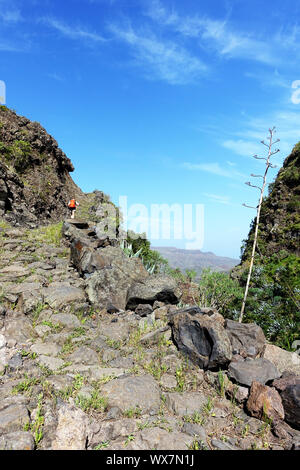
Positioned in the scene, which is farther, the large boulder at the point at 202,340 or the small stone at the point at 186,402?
the large boulder at the point at 202,340

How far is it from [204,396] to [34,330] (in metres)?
3.68

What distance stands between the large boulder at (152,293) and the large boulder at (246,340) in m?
2.03

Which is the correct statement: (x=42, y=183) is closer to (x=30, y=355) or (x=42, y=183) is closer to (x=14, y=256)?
(x=14, y=256)

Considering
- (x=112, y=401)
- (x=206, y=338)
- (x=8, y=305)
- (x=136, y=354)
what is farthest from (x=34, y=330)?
(x=206, y=338)

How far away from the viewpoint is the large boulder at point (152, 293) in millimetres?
7660

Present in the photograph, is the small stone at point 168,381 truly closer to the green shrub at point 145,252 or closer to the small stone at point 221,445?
the small stone at point 221,445

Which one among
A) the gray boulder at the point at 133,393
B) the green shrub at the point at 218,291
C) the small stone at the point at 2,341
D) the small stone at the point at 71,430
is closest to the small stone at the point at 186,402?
the gray boulder at the point at 133,393

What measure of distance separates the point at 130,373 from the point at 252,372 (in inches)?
79.4

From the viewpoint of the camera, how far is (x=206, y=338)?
532cm

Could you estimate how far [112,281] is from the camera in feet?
26.5

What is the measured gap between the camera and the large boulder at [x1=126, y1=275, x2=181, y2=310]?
25.1ft

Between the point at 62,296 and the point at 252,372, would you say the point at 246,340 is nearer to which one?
the point at 252,372

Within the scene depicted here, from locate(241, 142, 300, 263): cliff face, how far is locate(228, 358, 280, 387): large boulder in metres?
18.0
